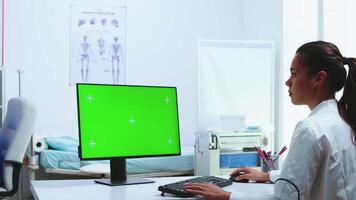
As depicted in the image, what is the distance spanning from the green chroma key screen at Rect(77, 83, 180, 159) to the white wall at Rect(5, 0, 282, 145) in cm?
221

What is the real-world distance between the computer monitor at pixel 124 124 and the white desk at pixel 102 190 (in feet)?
0.33

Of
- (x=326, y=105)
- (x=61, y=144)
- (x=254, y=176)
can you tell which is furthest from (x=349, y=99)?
(x=61, y=144)

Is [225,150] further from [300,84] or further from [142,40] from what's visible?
[300,84]

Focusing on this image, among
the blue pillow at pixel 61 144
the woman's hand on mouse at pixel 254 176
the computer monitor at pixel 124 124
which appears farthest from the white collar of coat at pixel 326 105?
the blue pillow at pixel 61 144

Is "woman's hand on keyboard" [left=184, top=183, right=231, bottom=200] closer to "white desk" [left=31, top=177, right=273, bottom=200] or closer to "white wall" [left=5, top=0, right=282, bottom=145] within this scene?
"white desk" [left=31, top=177, right=273, bottom=200]

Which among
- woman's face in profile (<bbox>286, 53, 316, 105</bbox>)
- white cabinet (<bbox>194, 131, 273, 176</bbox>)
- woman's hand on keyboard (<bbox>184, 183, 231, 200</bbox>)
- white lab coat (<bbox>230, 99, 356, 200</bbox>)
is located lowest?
white cabinet (<bbox>194, 131, 273, 176</bbox>)

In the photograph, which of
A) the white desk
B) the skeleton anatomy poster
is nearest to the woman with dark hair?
the white desk

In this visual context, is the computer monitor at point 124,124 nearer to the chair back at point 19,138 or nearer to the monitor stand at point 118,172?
the monitor stand at point 118,172

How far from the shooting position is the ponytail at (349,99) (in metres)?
1.37

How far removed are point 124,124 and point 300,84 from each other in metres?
0.83

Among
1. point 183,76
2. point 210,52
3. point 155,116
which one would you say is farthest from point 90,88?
point 183,76

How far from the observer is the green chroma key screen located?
186 cm

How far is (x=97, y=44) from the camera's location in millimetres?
4203

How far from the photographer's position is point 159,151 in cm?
203
